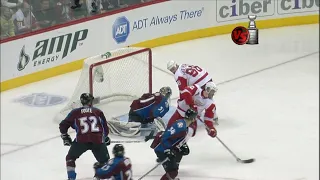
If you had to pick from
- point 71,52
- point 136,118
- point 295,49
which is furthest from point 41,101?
point 295,49

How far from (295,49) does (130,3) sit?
2507 millimetres

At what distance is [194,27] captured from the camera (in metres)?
13.8

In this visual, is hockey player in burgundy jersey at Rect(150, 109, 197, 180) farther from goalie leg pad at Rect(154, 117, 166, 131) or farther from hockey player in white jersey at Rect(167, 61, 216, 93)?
hockey player in white jersey at Rect(167, 61, 216, 93)

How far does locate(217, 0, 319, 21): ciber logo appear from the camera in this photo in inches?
550

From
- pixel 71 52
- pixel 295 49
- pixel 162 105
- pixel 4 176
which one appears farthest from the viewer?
pixel 295 49

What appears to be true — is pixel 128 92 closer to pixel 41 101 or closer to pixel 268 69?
pixel 41 101

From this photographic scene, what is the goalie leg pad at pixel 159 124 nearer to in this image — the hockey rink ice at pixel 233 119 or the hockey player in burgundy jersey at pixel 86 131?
the hockey rink ice at pixel 233 119

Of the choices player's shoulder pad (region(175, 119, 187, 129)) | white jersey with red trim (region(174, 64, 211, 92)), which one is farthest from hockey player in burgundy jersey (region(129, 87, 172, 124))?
player's shoulder pad (region(175, 119, 187, 129))

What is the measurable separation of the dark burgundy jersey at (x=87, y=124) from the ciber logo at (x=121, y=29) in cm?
486

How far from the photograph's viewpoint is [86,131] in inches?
306

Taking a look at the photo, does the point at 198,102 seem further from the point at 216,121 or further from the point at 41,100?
the point at 41,100

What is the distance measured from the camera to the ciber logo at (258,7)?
45.8 ft

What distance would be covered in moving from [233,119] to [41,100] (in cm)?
247

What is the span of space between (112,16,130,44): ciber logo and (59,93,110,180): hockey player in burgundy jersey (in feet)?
15.7
